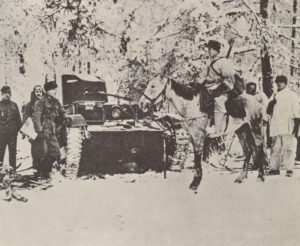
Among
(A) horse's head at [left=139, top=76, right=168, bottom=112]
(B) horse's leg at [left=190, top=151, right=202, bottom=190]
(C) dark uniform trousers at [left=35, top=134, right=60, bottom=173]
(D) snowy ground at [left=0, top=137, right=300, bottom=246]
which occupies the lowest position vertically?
(D) snowy ground at [left=0, top=137, right=300, bottom=246]

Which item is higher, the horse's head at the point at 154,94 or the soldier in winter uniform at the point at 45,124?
the horse's head at the point at 154,94

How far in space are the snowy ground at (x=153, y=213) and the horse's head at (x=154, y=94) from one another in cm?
41

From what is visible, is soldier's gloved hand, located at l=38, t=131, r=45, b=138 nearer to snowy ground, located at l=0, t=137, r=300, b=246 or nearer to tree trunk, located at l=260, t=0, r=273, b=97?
snowy ground, located at l=0, t=137, r=300, b=246

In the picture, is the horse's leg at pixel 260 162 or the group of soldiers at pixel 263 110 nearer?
the group of soldiers at pixel 263 110

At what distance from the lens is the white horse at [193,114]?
299 centimetres

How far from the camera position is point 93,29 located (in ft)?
9.83

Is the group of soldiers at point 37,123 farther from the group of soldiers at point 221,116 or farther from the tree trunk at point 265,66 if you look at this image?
the tree trunk at point 265,66

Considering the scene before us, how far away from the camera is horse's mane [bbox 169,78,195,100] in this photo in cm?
301

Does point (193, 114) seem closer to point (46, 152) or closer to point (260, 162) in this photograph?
point (260, 162)

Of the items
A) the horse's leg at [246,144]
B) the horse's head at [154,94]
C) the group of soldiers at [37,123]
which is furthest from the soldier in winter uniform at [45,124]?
the horse's leg at [246,144]

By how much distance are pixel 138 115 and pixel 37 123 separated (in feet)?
1.96

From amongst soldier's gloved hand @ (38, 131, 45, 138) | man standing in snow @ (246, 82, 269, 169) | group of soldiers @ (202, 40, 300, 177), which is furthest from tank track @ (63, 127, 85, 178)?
man standing in snow @ (246, 82, 269, 169)

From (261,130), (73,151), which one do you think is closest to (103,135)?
(73,151)

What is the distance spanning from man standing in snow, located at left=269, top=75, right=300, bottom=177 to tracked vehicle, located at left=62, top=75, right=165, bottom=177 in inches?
27.6
